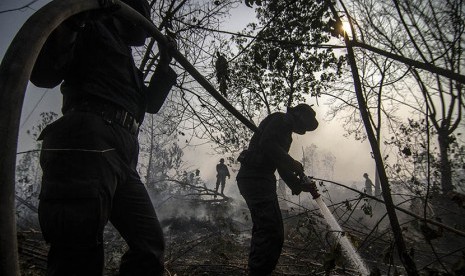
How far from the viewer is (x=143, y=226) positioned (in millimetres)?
1605

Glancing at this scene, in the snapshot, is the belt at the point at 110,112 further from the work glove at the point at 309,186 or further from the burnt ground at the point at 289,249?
the work glove at the point at 309,186

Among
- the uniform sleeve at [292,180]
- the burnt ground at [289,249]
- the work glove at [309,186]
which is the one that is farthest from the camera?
the uniform sleeve at [292,180]

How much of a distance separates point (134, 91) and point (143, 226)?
847mm

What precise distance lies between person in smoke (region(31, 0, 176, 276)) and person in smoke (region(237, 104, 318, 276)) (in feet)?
5.19

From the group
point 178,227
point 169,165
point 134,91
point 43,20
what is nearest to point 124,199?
point 134,91

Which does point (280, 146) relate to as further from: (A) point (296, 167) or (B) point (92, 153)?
(B) point (92, 153)

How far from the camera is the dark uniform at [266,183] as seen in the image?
2885 mm

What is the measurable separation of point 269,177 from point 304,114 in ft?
3.54

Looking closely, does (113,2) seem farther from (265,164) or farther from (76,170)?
(265,164)

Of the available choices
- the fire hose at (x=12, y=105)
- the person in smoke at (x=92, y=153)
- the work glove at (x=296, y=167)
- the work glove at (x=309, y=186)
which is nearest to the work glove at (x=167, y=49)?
the person in smoke at (x=92, y=153)

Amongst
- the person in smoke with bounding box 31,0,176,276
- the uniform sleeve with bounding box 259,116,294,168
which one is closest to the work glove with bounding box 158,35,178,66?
the person in smoke with bounding box 31,0,176,276

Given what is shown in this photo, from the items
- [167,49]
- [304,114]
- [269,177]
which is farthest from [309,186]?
[167,49]

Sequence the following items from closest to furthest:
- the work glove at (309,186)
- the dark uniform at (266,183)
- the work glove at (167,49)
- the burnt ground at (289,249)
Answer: the work glove at (167,49) < the burnt ground at (289,249) < the dark uniform at (266,183) < the work glove at (309,186)

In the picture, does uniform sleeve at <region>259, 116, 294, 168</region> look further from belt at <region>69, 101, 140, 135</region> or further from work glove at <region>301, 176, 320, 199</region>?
belt at <region>69, 101, 140, 135</region>
